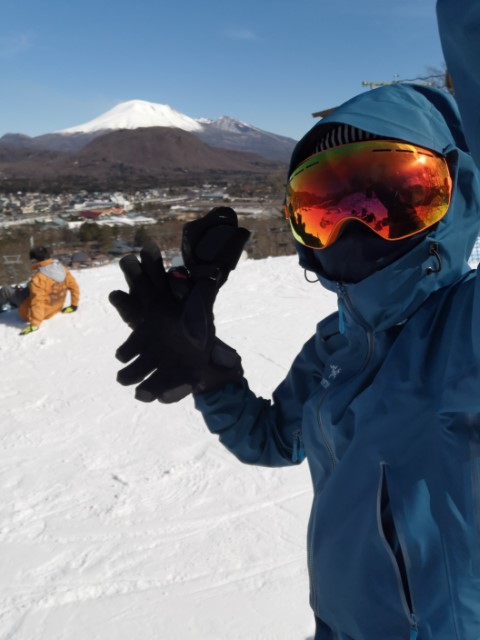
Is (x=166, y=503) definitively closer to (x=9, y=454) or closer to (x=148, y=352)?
→ (x=9, y=454)

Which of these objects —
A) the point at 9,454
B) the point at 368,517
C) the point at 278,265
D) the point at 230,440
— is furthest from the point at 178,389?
the point at 278,265

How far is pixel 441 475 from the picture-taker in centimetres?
72


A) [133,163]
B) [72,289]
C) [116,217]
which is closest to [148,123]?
[133,163]

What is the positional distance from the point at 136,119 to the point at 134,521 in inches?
7036

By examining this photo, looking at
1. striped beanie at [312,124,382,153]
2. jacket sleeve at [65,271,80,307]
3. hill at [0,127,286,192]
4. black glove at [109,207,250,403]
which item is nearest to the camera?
striped beanie at [312,124,382,153]

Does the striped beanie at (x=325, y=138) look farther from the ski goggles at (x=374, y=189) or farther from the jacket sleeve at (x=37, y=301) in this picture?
the jacket sleeve at (x=37, y=301)

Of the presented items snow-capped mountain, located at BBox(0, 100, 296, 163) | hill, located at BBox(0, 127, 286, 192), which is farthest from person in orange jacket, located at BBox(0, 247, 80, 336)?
snow-capped mountain, located at BBox(0, 100, 296, 163)

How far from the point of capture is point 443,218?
2.56 feet

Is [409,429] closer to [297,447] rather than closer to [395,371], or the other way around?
[395,371]

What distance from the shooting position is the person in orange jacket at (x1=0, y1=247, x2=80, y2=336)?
15.0ft

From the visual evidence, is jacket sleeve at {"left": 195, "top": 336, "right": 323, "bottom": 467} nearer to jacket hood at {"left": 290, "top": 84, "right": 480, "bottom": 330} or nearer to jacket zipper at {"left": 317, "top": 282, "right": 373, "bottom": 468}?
jacket zipper at {"left": 317, "top": 282, "right": 373, "bottom": 468}

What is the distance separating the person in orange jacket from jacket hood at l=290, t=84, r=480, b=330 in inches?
167

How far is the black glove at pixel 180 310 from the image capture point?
3.56ft

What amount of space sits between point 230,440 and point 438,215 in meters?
0.72
